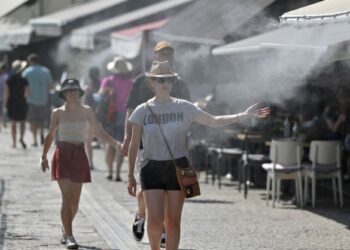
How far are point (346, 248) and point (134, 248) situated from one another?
204 centimetres

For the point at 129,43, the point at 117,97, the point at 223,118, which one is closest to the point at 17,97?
the point at 129,43

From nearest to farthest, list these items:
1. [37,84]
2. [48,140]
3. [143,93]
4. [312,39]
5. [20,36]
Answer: [48,140]
[143,93]
[312,39]
[37,84]
[20,36]

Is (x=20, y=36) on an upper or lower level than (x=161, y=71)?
upper

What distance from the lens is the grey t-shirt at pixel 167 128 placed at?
26.3 feet

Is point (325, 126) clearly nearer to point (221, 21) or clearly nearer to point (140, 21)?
point (221, 21)

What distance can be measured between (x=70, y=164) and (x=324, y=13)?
284 cm

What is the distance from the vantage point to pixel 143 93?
10.4 meters

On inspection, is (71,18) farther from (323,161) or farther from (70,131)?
(70,131)

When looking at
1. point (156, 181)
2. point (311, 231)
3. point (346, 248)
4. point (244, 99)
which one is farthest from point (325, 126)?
point (156, 181)

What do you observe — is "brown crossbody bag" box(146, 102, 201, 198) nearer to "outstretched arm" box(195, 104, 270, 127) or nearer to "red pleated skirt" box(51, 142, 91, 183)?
"outstretched arm" box(195, 104, 270, 127)

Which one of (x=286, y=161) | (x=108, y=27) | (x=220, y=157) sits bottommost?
(x=220, y=157)

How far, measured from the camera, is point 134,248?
970 centimetres

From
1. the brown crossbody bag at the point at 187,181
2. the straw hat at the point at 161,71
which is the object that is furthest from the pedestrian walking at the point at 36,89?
the brown crossbody bag at the point at 187,181

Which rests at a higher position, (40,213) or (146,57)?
(146,57)
